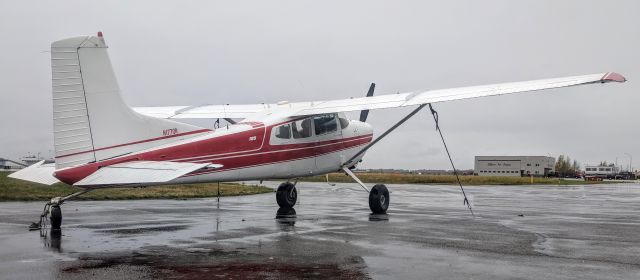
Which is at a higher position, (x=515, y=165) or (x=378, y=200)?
(x=515, y=165)

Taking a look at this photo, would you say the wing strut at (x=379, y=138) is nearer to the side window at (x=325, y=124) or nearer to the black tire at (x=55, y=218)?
the side window at (x=325, y=124)

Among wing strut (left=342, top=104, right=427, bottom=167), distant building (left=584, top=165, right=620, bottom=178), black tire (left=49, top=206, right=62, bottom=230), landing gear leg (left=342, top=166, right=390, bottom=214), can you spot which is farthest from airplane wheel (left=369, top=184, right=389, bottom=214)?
distant building (left=584, top=165, right=620, bottom=178)

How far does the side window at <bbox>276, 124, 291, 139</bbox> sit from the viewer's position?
1472 cm

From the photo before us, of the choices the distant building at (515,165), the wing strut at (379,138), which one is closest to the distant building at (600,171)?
the distant building at (515,165)

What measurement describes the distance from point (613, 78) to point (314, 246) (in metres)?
7.49

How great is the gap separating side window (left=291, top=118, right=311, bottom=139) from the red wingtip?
7653 millimetres

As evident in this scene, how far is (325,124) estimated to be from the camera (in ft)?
54.9

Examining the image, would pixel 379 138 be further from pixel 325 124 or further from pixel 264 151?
pixel 264 151

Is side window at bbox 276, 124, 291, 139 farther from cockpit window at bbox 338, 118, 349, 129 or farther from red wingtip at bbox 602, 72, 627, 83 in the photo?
red wingtip at bbox 602, 72, 627, 83

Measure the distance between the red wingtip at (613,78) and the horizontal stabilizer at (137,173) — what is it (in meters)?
8.57

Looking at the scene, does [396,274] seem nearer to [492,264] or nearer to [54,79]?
[492,264]

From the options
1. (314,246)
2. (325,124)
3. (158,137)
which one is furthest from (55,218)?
(325,124)

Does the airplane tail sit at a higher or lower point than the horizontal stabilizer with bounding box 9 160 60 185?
higher

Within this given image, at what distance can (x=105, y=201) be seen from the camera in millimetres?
20094
